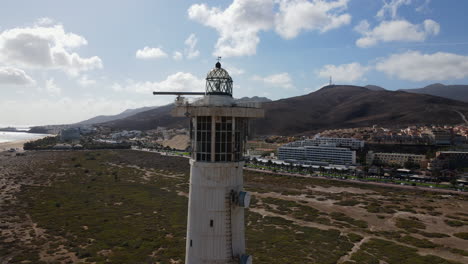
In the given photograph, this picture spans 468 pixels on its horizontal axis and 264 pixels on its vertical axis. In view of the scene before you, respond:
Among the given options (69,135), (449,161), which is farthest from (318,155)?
(69,135)

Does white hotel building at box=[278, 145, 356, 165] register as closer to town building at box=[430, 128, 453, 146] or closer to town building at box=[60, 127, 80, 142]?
town building at box=[430, 128, 453, 146]

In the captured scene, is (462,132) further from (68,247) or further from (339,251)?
(68,247)

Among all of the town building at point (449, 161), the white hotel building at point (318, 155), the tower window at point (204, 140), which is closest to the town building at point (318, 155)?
the white hotel building at point (318, 155)

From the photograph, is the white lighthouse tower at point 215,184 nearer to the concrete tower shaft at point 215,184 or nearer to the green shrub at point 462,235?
the concrete tower shaft at point 215,184

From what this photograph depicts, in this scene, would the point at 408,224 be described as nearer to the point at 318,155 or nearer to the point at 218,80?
the point at 218,80

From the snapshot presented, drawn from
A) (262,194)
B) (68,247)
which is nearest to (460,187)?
(262,194)
